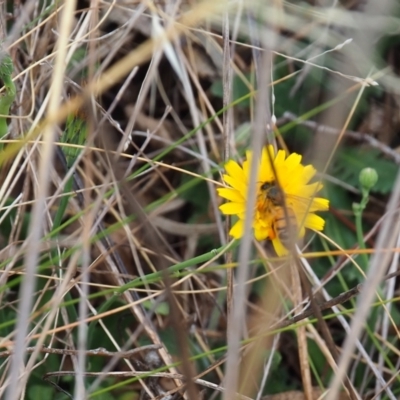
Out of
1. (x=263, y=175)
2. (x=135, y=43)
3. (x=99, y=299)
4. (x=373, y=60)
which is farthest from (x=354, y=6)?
(x=99, y=299)

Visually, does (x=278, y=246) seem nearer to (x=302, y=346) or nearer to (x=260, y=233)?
(x=260, y=233)

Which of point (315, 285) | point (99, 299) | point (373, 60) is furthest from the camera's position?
point (373, 60)

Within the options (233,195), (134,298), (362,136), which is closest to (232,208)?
(233,195)

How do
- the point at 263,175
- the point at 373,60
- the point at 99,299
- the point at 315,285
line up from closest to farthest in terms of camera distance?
1. the point at 263,175
2. the point at 315,285
3. the point at 99,299
4. the point at 373,60

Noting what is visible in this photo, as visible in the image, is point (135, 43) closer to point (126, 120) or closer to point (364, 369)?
point (126, 120)

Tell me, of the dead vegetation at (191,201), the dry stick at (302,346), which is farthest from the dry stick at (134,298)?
the dry stick at (302,346)

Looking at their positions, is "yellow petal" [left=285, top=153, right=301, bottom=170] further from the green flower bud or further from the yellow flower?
the green flower bud

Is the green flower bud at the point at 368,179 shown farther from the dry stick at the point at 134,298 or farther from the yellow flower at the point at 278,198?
the dry stick at the point at 134,298

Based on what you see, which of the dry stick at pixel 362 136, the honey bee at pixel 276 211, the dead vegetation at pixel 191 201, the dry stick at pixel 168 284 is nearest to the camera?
the dry stick at pixel 168 284

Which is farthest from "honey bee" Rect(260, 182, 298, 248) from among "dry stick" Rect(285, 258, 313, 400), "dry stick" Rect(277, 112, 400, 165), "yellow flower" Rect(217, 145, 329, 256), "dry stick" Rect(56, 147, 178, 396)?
"dry stick" Rect(277, 112, 400, 165)
